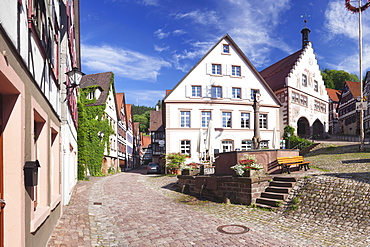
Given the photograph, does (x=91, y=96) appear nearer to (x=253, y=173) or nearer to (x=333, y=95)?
(x=253, y=173)

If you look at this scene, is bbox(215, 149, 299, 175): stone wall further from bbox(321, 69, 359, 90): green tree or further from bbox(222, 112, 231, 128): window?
bbox(321, 69, 359, 90): green tree

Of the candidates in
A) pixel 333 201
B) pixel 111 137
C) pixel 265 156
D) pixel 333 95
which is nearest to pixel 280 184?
pixel 333 201

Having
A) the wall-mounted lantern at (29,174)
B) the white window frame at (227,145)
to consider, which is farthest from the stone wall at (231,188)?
the white window frame at (227,145)

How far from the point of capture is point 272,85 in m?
40.0

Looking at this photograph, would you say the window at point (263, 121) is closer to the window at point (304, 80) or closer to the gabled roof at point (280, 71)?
the gabled roof at point (280, 71)

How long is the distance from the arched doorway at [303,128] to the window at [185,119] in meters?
18.2

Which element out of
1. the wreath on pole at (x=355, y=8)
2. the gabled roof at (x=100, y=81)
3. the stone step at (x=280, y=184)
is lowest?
the stone step at (x=280, y=184)

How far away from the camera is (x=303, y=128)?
4119cm

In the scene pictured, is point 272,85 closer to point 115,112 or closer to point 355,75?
point 115,112

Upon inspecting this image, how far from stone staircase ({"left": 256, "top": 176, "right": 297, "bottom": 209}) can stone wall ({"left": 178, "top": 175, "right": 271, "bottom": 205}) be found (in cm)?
21

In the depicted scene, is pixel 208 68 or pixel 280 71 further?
pixel 280 71

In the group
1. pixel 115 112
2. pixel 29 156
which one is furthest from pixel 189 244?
pixel 115 112

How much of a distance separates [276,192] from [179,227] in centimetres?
437

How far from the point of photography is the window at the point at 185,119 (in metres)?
28.3
